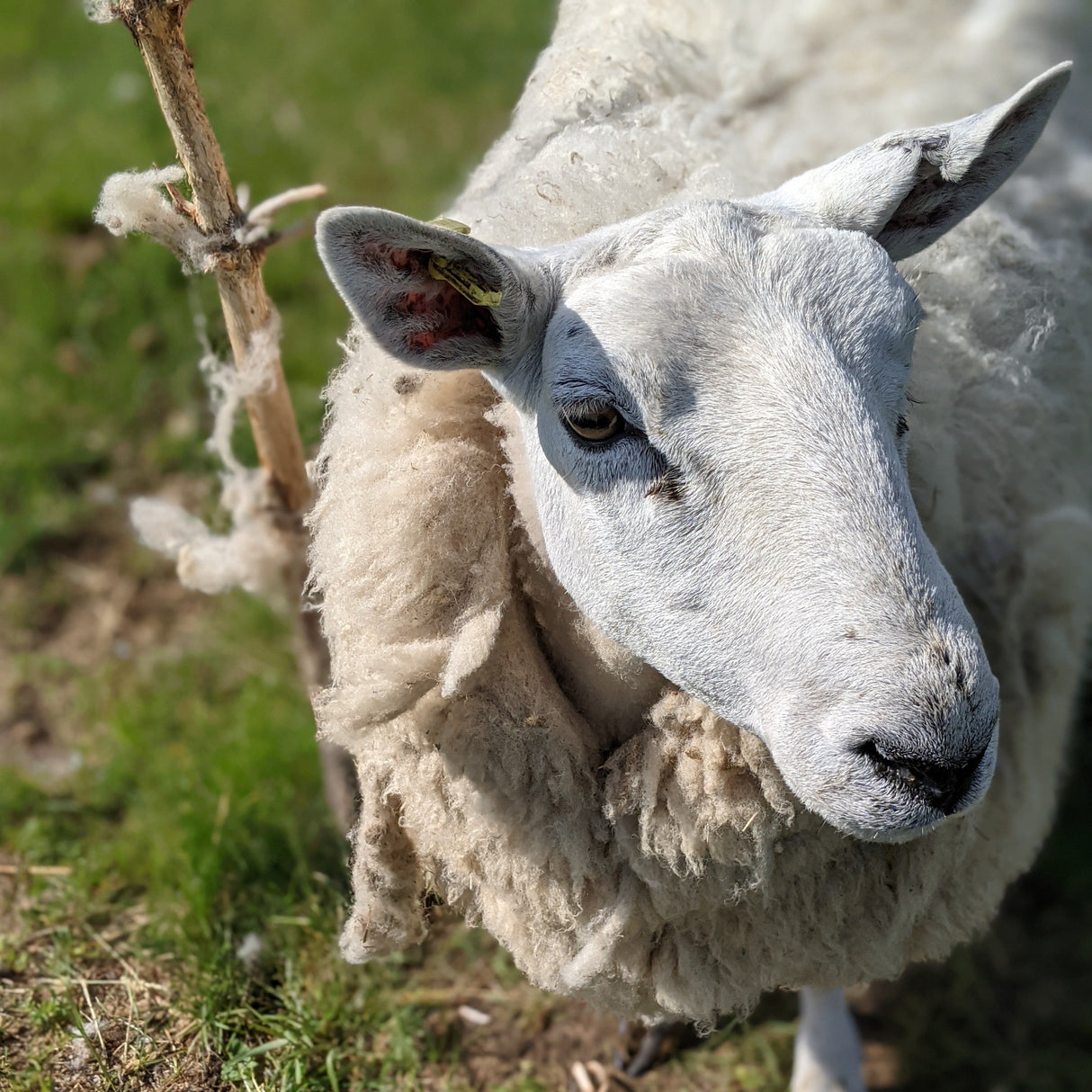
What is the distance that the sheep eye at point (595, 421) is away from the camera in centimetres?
187

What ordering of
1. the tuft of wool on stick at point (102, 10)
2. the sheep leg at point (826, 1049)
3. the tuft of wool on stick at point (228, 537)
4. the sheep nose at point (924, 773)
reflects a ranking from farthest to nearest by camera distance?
1. the sheep leg at point (826, 1049)
2. the tuft of wool on stick at point (228, 537)
3. the tuft of wool on stick at point (102, 10)
4. the sheep nose at point (924, 773)

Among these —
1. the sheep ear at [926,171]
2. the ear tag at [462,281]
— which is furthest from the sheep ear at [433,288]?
the sheep ear at [926,171]

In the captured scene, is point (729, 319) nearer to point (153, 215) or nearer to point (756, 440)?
point (756, 440)

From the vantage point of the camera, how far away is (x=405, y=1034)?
2.86m

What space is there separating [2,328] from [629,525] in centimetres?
393

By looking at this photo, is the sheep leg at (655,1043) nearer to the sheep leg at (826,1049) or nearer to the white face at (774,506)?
the sheep leg at (826,1049)

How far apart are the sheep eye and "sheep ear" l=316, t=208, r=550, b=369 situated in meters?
0.20

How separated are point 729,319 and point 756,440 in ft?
0.72

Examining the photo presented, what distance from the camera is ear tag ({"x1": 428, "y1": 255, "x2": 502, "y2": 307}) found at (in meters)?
1.86

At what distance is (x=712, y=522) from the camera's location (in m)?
1.81

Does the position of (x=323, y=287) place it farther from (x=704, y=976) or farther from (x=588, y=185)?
(x=704, y=976)

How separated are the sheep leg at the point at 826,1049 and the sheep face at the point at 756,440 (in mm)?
1459

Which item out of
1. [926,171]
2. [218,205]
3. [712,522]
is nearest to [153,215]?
[218,205]

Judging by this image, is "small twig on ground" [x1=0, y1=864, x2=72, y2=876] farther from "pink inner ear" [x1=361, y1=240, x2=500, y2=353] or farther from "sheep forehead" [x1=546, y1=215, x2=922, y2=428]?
"sheep forehead" [x1=546, y1=215, x2=922, y2=428]
